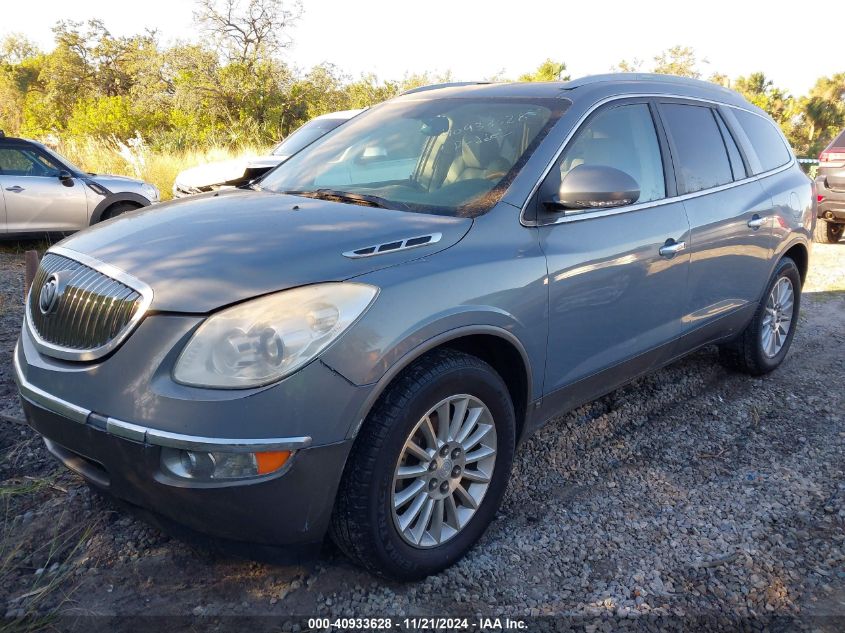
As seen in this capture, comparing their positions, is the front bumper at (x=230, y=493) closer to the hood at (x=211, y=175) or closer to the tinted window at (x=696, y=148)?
the tinted window at (x=696, y=148)

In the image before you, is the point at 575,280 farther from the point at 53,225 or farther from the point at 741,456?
the point at 53,225

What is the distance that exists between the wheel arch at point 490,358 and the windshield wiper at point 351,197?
0.65 m

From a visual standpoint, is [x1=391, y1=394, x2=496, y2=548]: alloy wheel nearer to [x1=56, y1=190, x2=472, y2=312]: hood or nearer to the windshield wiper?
[x1=56, y1=190, x2=472, y2=312]: hood

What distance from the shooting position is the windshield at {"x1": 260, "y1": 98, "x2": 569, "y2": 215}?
304cm

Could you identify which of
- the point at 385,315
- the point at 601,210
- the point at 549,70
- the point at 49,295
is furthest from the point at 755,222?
the point at 549,70

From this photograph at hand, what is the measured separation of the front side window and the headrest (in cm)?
734

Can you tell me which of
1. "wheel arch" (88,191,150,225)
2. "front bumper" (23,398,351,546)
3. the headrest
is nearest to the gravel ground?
"front bumper" (23,398,351,546)

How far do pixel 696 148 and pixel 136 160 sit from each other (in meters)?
11.9

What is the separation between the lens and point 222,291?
7.27 feet

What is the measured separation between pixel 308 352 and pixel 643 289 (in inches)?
74.9

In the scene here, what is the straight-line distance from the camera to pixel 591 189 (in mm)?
2898

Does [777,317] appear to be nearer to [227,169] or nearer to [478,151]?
[478,151]

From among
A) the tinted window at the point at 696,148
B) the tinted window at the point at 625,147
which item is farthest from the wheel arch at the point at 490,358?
the tinted window at the point at 696,148

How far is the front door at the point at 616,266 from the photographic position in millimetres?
3004
